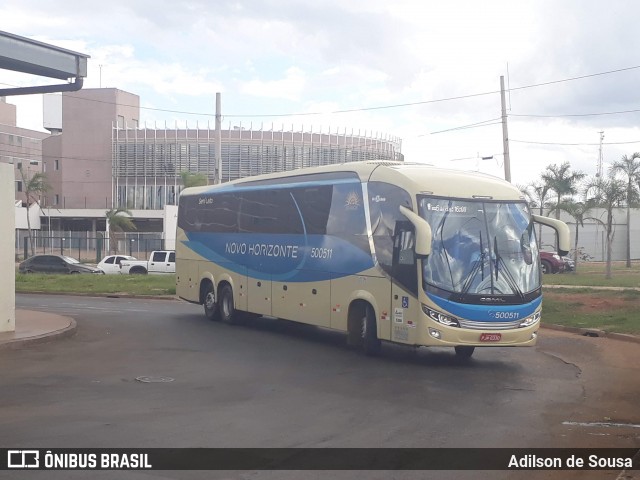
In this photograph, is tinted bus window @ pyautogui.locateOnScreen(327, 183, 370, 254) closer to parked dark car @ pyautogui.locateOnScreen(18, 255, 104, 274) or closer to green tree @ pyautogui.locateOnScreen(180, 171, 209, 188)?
parked dark car @ pyautogui.locateOnScreen(18, 255, 104, 274)

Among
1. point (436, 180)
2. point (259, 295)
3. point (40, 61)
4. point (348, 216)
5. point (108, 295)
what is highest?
point (40, 61)

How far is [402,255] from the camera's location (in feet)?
49.1

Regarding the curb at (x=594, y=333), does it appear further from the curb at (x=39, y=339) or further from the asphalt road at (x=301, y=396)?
the curb at (x=39, y=339)

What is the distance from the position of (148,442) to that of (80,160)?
6736 centimetres

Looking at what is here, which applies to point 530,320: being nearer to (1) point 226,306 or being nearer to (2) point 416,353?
(2) point 416,353

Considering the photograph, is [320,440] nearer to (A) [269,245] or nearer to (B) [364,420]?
(B) [364,420]

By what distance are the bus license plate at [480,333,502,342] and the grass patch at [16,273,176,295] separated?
2039 centimetres

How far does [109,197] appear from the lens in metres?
72.8

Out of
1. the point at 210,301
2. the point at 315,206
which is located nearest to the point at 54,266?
the point at 210,301

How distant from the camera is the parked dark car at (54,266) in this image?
45.5 meters

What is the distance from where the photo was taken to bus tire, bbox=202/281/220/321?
22.4 m

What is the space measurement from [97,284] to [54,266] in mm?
10553

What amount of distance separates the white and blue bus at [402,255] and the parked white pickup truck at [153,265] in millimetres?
27106

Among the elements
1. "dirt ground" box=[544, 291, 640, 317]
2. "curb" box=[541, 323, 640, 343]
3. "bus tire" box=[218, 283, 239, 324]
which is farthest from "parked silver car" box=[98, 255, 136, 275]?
"curb" box=[541, 323, 640, 343]
